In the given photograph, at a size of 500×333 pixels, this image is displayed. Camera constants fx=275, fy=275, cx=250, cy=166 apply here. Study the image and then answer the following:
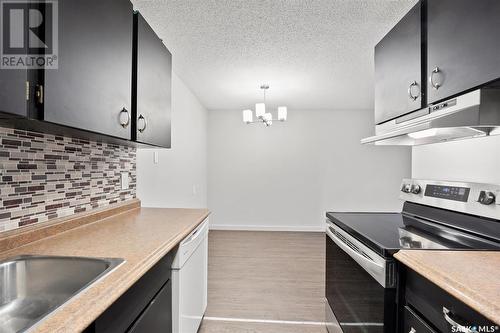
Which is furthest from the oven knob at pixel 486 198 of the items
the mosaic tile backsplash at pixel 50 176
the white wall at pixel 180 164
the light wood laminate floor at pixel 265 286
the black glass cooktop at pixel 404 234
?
the white wall at pixel 180 164

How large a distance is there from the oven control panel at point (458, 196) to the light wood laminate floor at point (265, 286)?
121 cm

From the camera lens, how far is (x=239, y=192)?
5336 mm

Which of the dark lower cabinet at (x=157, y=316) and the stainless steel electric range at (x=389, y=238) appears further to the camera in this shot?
the stainless steel electric range at (x=389, y=238)

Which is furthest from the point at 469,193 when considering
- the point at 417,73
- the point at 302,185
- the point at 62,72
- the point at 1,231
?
the point at 302,185

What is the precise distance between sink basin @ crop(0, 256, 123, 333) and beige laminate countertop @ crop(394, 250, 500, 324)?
102 cm

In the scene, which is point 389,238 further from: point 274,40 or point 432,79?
point 274,40

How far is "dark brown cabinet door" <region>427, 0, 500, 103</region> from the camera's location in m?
1.00

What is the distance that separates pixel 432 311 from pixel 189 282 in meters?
1.21

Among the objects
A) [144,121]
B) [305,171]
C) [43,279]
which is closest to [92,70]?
[144,121]

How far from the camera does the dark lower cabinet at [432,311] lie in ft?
2.43

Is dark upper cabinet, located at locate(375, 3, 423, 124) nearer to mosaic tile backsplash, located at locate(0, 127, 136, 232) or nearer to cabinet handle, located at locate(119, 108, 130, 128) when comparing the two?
cabinet handle, located at locate(119, 108, 130, 128)

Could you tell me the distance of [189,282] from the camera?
161 centimetres

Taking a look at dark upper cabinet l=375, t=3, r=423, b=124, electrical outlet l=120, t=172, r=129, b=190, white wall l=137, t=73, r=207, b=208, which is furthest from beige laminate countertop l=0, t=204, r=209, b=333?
dark upper cabinet l=375, t=3, r=423, b=124

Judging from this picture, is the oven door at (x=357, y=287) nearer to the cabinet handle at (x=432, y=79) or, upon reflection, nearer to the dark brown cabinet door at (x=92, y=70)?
the cabinet handle at (x=432, y=79)
